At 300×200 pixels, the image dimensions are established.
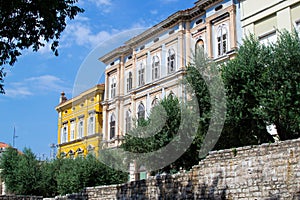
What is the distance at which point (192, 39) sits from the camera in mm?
32469

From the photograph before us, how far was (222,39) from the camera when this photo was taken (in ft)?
96.7

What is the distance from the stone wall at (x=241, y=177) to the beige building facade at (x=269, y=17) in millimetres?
10419

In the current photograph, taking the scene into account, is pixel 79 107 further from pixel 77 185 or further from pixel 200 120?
pixel 200 120

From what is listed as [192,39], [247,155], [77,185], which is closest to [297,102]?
[247,155]

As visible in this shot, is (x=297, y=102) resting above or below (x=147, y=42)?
below

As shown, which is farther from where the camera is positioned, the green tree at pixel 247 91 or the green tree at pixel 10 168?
the green tree at pixel 10 168

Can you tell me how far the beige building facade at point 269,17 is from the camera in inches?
953

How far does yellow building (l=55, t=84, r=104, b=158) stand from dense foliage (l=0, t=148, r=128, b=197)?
3317 mm

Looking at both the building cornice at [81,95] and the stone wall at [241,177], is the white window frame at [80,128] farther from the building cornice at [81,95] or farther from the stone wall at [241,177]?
the stone wall at [241,177]

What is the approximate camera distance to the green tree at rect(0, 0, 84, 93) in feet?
43.2

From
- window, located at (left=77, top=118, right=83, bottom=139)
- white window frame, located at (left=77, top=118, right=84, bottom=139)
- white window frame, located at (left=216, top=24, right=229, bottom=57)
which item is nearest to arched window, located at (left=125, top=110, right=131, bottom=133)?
white window frame, located at (left=77, top=118, right=84, bottom=139)

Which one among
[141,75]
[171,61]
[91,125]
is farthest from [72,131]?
[171,61]

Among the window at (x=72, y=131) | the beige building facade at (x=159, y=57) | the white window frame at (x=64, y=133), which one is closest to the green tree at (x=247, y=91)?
the beige building facade at (x=159, y=57)

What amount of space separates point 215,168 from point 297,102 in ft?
16.0
